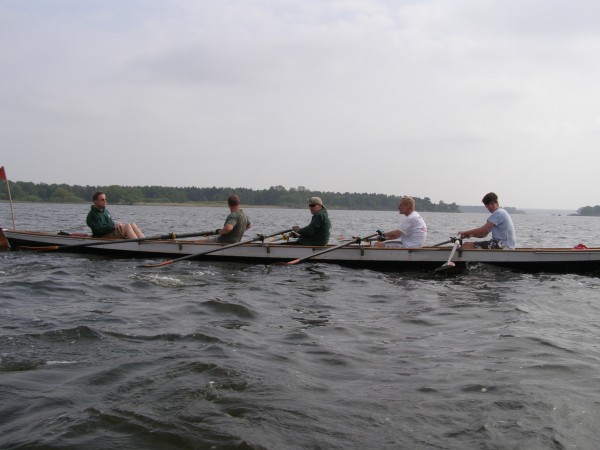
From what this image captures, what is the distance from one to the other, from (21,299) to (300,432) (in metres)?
6.41

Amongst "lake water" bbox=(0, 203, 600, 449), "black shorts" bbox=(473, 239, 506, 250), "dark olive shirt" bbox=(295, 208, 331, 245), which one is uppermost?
"dark olive shirt" bbox=(295, 208, 331, 245)

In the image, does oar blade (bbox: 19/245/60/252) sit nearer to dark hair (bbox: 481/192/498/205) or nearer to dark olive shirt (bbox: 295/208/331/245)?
dark olive shirt (bbox: 295/208/331/245)

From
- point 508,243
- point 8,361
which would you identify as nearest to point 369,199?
point 508,243

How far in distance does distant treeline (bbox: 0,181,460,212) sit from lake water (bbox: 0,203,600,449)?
101410mm

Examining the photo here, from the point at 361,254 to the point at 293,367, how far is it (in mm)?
7886

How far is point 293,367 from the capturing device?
19.2 feet

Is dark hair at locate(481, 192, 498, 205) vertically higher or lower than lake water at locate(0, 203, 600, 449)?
higher

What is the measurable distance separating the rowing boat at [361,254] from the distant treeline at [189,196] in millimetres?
94693

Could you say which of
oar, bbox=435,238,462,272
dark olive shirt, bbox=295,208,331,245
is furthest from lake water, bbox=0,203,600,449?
dark olive shirt, bbox=295,208,331,245

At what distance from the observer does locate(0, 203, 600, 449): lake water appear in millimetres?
4340

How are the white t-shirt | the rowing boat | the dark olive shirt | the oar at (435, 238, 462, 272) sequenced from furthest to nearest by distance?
the dark olive shirt
the white t-shirt
the rowing boat
the oar at (435, 238, 462, 272)

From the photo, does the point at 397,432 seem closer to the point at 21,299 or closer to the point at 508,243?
the point at 21,299

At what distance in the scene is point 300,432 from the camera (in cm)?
434

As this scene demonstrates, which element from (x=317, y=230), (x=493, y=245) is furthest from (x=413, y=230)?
(x=317, y=230)
